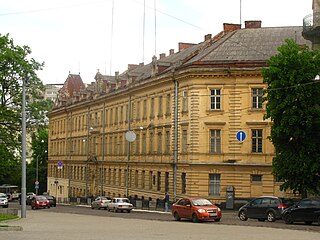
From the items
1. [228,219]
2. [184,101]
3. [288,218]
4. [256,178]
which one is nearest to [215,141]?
[256,178]

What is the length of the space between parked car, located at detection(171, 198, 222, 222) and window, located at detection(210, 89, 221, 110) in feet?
64.9

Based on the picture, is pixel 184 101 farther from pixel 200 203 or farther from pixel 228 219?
pixel 200 203

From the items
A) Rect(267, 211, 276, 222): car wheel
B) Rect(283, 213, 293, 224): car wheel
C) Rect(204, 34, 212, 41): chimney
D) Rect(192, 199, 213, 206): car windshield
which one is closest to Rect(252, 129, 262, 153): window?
Rect(204, 34, 212, 41): chimney

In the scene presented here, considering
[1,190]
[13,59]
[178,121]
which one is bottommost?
[1,190]

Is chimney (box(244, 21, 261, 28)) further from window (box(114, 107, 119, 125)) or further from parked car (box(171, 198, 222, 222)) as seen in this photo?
parked car (box(171, 198, 222, 222))

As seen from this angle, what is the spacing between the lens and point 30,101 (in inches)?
2259

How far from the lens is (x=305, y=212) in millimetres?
34750

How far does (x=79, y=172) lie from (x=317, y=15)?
5339cm

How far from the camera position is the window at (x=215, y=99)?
5859 centimetres

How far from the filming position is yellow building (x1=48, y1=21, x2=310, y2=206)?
57.6m

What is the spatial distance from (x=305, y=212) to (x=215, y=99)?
25.0 meters

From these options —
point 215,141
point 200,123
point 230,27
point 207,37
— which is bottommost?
point 215,141

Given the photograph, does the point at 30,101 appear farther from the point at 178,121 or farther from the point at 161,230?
the point at 161,230

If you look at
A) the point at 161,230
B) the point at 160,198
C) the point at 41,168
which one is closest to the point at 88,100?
the point at 160,198
